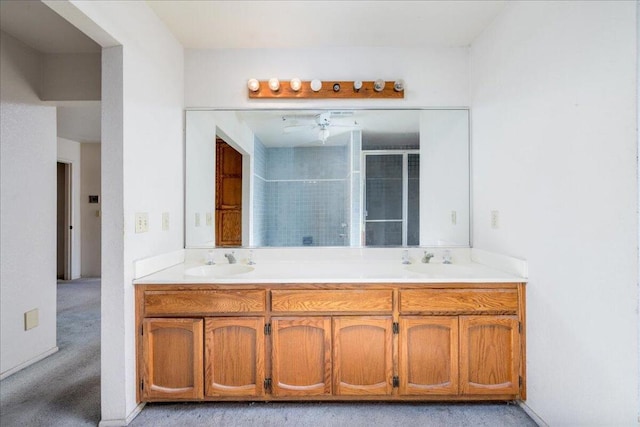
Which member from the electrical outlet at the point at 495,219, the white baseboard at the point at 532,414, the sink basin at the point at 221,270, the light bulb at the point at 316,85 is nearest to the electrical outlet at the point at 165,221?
the sink basin at the point at 221,270

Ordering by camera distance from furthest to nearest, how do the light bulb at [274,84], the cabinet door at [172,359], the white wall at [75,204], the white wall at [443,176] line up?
the white wall at [75,204] < the white wall at [443,176] < the light bulb at [274,84] < the cabinet door at [172,359]

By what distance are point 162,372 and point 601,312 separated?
2168 mm

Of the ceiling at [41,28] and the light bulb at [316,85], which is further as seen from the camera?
the light bulb at [316,85]

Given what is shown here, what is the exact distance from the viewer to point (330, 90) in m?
2.45

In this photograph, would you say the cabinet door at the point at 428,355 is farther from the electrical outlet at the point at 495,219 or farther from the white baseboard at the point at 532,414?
the electrical outlet at the point at 495,219

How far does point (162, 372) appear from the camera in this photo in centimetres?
189

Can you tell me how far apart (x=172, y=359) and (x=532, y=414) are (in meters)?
2.00

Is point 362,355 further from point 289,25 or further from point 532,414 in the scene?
point 289,25

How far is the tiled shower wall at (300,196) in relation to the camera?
8.19 ft

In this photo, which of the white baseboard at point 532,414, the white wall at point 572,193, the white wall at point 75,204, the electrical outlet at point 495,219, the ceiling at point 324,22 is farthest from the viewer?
the white wall at point 75,204

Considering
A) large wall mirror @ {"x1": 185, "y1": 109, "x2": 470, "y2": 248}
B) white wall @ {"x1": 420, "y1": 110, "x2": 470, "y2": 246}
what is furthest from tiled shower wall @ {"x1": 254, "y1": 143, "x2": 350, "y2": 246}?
white wall @ {"x1": 420, "y1": 110, "x2": 470, "y2": 246}

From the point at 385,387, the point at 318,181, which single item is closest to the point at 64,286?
the point at 318,181

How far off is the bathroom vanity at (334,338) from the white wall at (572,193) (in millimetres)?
243

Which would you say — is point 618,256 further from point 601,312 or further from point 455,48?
point 455,48
